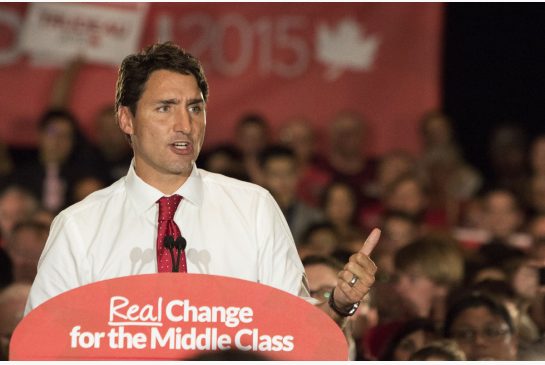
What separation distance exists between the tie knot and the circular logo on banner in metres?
0.54

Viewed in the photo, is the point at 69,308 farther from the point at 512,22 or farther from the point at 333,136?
the point at 512,22

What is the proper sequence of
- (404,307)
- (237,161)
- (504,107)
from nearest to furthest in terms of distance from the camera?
(404,307) < (237,161) < (504,107)

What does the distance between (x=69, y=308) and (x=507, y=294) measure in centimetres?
297

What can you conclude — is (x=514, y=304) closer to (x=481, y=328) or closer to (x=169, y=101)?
(x=481, y=328)

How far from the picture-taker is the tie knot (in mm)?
2939

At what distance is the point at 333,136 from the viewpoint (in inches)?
318

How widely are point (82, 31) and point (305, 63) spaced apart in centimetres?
151

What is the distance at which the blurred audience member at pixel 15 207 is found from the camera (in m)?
6.71

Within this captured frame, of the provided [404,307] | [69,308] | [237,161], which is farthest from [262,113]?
[69,308]

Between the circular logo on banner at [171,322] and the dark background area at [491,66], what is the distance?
7.00m

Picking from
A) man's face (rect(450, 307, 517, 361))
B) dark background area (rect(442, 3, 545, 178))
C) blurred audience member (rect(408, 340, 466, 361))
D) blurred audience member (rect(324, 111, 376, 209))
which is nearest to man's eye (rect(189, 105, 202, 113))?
blurred audience member (rect(408, 340, 466, 361))

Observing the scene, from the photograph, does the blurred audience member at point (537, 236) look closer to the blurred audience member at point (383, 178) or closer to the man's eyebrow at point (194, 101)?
Answer: the blurred audience member at point (383, 178)

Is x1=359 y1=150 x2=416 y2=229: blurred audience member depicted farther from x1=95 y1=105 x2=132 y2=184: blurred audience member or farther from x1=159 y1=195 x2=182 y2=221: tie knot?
x1=159 y1=195 x2=182 y2=221: tie knot

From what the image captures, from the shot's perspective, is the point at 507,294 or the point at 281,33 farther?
the point at 281,33
